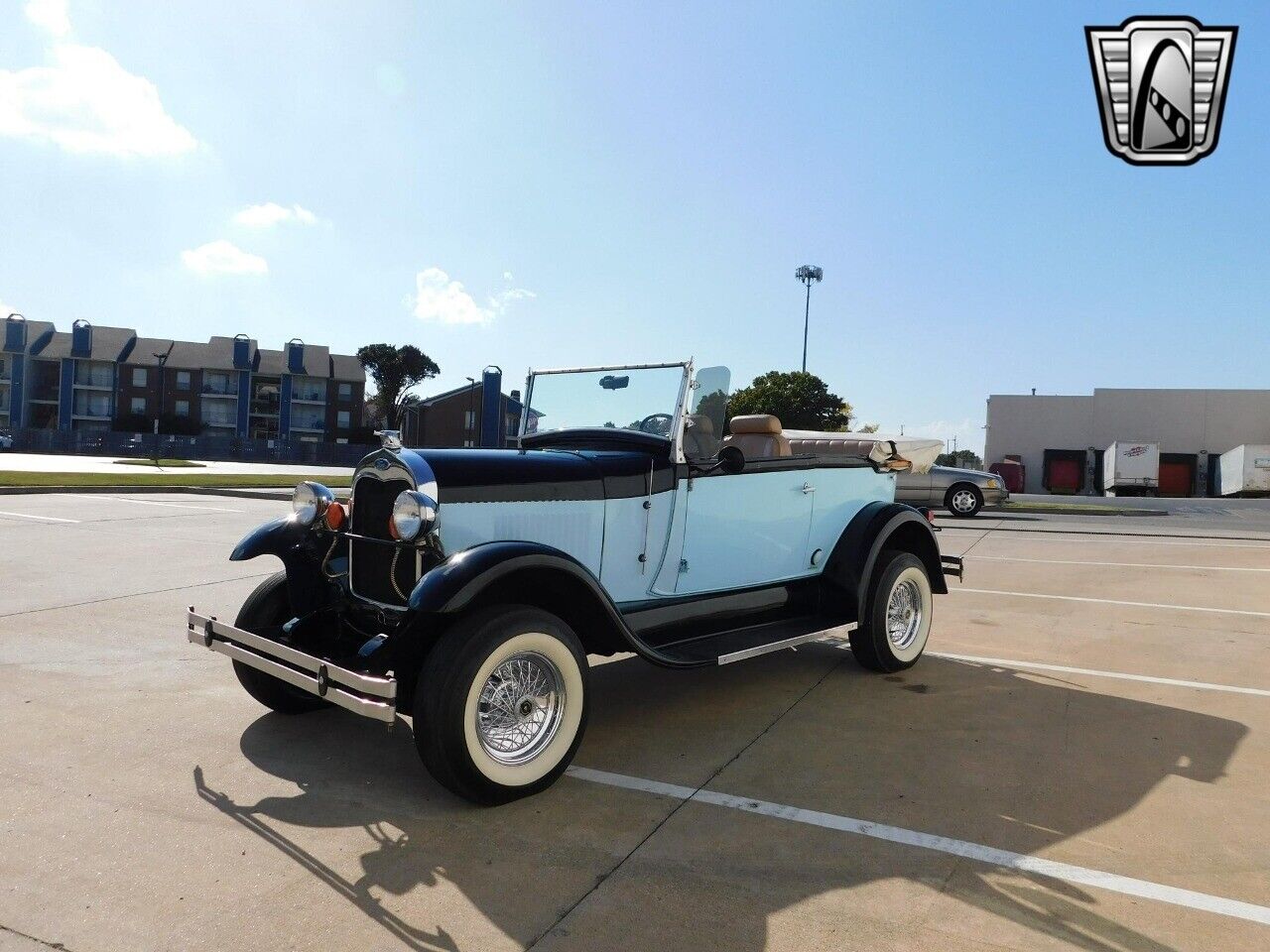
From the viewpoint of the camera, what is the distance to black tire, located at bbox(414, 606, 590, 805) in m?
3.08

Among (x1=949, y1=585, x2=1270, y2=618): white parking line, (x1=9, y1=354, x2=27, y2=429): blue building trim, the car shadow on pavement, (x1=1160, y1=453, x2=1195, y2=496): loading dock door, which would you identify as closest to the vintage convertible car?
the car shadow on pavement

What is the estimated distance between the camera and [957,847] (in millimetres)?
2963

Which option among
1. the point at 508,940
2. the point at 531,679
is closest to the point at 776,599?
the point at 531,679

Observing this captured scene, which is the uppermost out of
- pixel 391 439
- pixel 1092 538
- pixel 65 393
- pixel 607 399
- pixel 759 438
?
pixel 65 393

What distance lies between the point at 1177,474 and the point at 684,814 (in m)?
54.6

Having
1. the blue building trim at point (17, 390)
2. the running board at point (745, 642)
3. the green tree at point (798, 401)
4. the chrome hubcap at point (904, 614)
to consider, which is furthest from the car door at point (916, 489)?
the blue building trim at point (17, 390)

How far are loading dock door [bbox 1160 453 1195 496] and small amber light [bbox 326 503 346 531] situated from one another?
53777 millimetres

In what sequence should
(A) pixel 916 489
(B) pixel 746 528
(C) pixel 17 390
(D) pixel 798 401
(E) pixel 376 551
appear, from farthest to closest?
(C) pixel 17 390 < (D) pixel 798 401 < (A) pixel 916 489 < (B) pixel 746 528 < (E) pixel 376 551

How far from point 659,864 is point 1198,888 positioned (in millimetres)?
1710

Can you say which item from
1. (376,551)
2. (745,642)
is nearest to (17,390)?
(376,551)

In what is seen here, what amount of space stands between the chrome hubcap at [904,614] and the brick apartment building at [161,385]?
67.7 meters

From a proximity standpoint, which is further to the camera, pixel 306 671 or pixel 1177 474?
pixel 1177 474

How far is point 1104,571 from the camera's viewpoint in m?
10.5

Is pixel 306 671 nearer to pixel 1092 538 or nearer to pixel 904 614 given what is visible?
pixel 904 614
